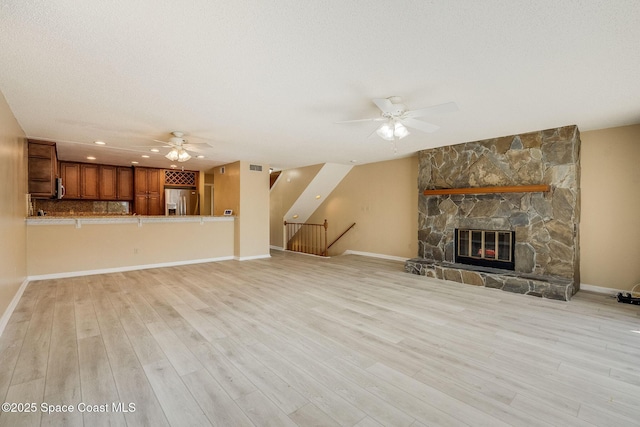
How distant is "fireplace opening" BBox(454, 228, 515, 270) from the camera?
5.03 metres

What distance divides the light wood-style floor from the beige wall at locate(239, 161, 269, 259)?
3049mm

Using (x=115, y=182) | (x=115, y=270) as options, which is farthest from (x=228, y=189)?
(x=115, y=182)

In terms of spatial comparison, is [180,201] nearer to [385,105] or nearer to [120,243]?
[120,243]

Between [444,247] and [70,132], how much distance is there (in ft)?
23.5

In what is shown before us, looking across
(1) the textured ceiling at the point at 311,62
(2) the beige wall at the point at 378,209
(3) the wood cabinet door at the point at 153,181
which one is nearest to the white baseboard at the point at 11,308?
(1) the textured ceiling at the point at 311,62

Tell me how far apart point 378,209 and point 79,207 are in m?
8.38

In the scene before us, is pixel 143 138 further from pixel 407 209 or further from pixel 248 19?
pixel 407 209

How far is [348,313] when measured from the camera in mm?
3504

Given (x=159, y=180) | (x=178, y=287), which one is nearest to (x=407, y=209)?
(x=178, y=287)

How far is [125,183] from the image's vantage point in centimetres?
838

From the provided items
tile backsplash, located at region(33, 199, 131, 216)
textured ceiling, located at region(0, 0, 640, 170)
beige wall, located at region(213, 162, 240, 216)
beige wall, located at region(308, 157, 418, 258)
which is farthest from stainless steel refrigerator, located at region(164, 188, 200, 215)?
textured ceiling, located at region(0, 0, 640, 170)

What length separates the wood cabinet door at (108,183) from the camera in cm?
798

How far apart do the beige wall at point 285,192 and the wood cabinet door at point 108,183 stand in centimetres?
474

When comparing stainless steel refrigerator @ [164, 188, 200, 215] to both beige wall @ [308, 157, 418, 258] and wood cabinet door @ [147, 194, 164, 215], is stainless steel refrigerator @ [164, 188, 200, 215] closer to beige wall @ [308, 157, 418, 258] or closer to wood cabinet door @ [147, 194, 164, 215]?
wood cabinet door @ [147, 194, 164, 215]
